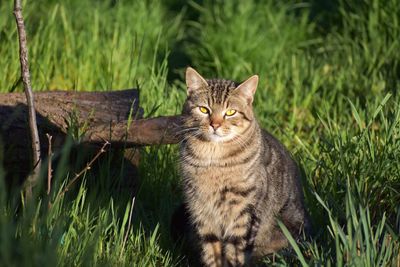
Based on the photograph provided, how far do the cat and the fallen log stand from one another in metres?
0.21

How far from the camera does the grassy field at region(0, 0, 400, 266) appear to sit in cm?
349

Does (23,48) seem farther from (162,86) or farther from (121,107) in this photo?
(162,86)

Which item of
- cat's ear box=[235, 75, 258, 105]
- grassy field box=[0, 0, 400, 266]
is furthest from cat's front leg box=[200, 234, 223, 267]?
cat's ear box=[235, 75, 258, 105]

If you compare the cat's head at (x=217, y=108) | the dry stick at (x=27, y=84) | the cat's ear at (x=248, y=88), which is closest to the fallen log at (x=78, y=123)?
the cat's head at (x=217, y=108)

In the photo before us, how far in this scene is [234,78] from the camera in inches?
267

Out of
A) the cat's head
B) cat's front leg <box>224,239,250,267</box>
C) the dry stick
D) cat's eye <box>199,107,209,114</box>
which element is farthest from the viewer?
cat's eye <box>199,107,209,114</box>

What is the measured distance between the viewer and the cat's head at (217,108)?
164 inches

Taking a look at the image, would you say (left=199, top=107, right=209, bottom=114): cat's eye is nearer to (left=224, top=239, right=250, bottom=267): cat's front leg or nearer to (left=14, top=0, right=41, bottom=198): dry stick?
(left=224, top=239, right=250, bottom=267): cat's front leg

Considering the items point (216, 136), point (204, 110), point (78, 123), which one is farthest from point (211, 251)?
point (78, 123)

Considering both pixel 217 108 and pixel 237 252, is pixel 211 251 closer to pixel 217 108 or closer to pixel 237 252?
pixel 237 252

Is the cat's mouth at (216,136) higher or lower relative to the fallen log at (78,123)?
higher

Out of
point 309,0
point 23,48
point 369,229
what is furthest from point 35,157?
point 309,0

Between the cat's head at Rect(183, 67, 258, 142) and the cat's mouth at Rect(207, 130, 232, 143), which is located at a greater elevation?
the cat's head at Rect(183, 67, 258, 142)

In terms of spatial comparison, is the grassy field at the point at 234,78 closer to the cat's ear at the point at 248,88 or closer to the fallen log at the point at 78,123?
the fallen log at the point at 78,123
